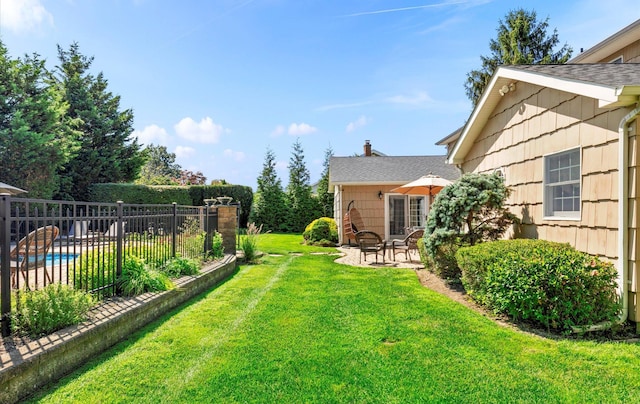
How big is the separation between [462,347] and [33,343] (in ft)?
13.1

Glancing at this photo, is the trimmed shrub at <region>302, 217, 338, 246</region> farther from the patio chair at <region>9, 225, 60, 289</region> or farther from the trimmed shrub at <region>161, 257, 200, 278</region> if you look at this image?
the patio chair at <region>9, 225, 60, 289</region>

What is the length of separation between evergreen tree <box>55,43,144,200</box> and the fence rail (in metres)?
16.2

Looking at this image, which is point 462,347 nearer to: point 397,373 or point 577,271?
point 397,373

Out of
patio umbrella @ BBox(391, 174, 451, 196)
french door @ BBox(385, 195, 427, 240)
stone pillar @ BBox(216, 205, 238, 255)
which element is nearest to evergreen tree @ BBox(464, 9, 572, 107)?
french door @ BBox(385, 195, 427, 240)

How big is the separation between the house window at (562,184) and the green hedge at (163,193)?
675 inches

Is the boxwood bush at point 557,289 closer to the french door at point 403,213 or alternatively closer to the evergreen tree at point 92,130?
the french door at point 403,213

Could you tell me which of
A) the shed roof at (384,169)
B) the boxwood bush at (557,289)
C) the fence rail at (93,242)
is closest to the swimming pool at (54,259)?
the fence rail at (93,242)

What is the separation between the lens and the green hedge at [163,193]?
1964 centimetres

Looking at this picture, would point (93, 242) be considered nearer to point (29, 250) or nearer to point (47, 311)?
point (47, 311)

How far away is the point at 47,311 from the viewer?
331cm

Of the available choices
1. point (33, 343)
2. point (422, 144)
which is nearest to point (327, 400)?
point (33, 343)

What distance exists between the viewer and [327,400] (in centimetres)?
270

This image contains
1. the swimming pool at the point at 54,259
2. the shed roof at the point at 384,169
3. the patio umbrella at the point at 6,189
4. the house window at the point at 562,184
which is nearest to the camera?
the swimming pool at the point at 54,259

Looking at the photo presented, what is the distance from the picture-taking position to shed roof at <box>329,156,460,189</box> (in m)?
14.6
